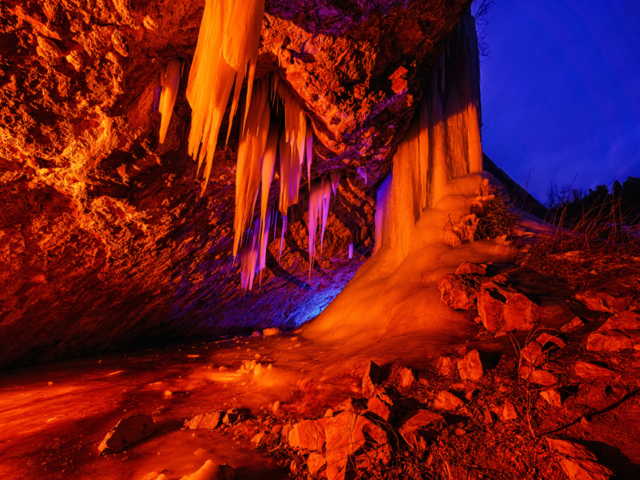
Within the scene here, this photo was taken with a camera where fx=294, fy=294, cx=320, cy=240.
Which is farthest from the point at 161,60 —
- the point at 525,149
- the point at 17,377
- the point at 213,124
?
the point at 525,149

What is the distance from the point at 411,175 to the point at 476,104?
1.88 m

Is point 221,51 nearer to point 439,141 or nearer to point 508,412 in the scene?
point 508,412

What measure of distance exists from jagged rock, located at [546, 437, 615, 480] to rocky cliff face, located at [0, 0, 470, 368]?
3.71 meters

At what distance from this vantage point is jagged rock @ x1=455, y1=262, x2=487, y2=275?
11.6ft

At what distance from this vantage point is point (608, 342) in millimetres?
1884

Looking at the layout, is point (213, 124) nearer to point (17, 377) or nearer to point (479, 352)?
point (479, 352)

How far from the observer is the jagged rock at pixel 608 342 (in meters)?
1.82

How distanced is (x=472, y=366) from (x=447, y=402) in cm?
40

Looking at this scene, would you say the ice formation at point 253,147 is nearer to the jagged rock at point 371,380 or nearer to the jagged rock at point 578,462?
the jagged rock at point 371,380

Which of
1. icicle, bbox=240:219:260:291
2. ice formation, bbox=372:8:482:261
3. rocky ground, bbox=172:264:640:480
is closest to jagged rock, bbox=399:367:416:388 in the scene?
rocky ground, bbox=172:264:640:480

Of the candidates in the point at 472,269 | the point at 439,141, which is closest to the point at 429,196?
the point at 439,141

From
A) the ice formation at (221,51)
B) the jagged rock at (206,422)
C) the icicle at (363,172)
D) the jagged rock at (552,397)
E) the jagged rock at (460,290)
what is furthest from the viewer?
the icicle at (363,172)

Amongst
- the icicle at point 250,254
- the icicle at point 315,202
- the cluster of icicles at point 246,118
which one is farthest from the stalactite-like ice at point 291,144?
the icicle at point 250,254

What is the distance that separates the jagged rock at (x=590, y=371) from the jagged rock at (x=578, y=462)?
0.59m
